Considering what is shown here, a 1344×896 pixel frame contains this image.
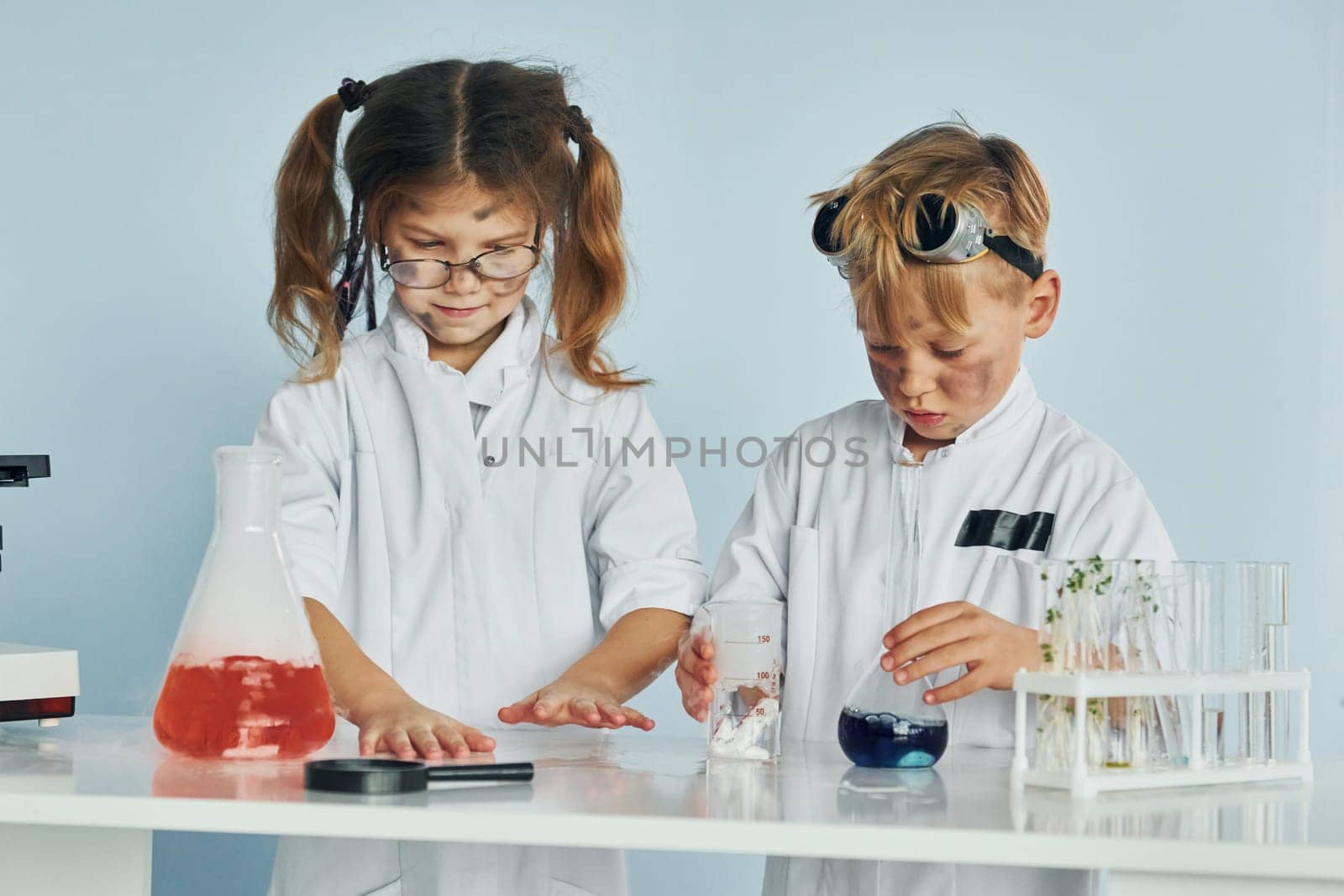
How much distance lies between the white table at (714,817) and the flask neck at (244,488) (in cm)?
18

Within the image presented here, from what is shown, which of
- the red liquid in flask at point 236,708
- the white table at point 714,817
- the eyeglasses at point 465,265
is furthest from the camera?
the eyeglasses at point 465,265

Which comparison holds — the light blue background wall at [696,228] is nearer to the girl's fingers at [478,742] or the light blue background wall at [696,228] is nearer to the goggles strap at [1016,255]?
the goggles strap at [1016,255]

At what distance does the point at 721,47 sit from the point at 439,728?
1.41 metres

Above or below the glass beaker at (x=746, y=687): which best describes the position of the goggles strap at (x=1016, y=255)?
above

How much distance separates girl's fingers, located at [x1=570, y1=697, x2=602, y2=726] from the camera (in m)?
1.22

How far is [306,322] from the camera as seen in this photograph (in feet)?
6.12

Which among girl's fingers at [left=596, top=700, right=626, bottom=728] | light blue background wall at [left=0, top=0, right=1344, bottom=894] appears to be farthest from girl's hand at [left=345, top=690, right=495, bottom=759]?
light blue background wall at [left=0, top=0, right=1344, bottom=894]

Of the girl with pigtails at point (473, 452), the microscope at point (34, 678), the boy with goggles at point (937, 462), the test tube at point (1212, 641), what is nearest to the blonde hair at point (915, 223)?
the boy with goggles at point (937, 462)

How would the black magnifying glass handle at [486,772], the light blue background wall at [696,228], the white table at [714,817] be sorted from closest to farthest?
1. the white table at [714,817]
2. the black magnifying glass handle at [486,772]
3. the light blue background wall at [696,228]

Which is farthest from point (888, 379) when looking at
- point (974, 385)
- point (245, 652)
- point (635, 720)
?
point (245, 652)

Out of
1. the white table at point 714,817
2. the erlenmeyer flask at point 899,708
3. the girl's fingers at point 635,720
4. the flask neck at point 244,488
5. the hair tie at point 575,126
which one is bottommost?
the white table at point 714,817

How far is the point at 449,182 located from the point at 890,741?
2.83ft

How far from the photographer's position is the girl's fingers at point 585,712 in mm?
1217

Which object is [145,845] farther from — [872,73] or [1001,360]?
[872,73]
